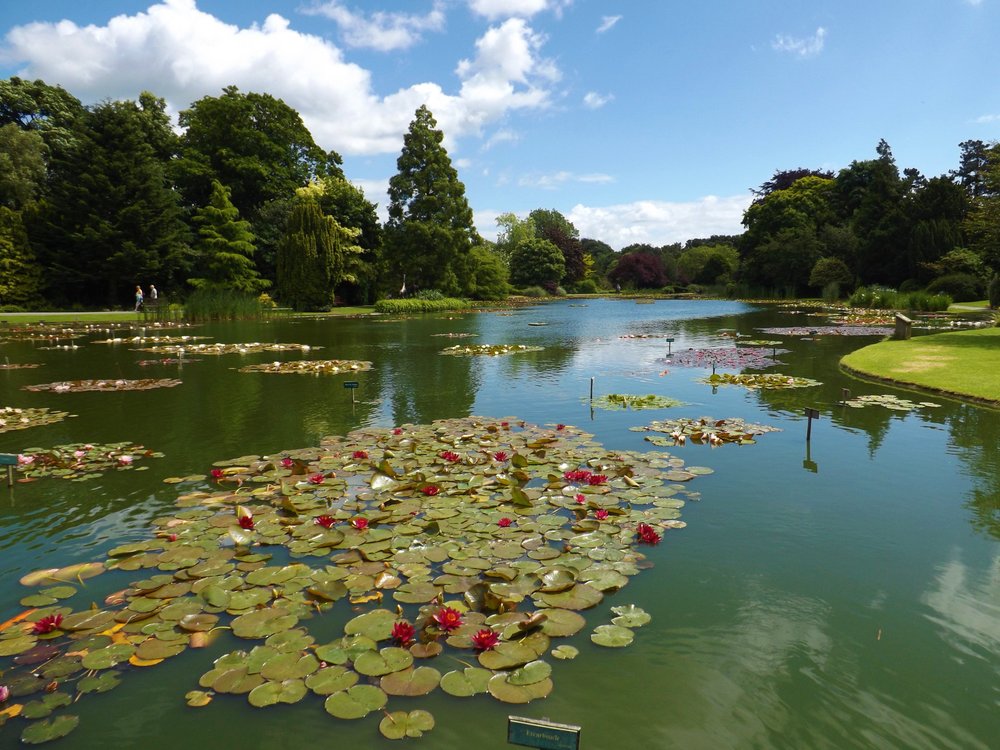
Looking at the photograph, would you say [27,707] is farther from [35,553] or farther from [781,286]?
[781,286]

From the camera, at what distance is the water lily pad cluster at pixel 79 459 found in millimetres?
7953

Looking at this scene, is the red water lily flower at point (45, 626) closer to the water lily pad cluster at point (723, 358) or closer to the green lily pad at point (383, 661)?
the green lily pad at point (383, 661)

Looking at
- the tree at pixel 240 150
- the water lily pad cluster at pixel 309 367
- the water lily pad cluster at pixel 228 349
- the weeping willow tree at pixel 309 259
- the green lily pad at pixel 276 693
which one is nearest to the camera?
the green lily pad at pixel 276 693

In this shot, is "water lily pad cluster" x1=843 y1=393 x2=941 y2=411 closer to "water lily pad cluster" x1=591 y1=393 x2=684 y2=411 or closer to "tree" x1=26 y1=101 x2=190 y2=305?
"water lily pad cluster" x1=591 y1=393 x2=684 y2=411

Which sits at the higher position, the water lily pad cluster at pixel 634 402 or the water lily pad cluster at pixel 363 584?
the water lily pad cluster at pixel 634 402

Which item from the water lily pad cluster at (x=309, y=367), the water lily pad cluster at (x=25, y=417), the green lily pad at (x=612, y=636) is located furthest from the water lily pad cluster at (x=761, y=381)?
the water lily pad cluster at (x=25, y=417)

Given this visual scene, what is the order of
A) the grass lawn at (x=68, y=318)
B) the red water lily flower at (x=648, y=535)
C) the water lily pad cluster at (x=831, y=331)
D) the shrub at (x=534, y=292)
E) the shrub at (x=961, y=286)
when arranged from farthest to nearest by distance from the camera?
1. the shrub at (x=534, y=292)
2. the shrub at (x=961, y=286)
3. the grass lawn at (x=68, y=318)
4. the water lily pad cluster at (x=831, y=331)
5. the red water lily flower at (x=648, y=535)

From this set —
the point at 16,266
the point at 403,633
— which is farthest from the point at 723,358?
the point at 16,266

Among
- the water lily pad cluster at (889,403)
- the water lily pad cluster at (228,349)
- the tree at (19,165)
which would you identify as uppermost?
the tree at (19,165)

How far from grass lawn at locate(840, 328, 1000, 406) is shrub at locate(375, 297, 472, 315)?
108ft

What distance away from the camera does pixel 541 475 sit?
7441 mm

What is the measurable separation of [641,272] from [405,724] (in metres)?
103

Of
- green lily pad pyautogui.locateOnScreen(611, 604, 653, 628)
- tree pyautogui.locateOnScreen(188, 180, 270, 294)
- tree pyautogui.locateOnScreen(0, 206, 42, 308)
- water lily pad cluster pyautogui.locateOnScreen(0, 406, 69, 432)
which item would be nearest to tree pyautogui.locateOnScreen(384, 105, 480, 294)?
tree pyautogui.locateOnScreen(188, 180, 270, 294)

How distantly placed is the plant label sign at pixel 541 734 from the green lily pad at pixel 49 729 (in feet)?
8.73
